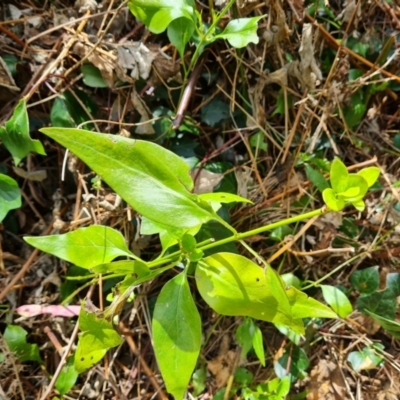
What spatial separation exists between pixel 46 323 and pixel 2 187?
0.34 m

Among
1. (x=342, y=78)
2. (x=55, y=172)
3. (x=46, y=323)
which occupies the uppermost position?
(x=342, y=78)

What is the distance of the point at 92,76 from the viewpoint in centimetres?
106

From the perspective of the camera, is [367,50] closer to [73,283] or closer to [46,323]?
[73,283]

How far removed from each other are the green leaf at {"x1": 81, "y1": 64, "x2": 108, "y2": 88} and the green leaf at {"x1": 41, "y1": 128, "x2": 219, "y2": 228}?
455 millimetres

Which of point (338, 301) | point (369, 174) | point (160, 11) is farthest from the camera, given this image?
point (338, 301)

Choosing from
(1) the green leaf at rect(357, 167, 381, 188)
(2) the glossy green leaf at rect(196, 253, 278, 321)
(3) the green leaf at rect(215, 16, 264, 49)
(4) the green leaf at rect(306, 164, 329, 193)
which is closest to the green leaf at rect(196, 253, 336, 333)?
(2) the glossy green leaf at rect(196, 253, 278, 321)

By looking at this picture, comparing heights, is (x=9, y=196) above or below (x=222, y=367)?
above

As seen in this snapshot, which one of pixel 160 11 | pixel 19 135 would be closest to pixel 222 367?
pixel 19 135

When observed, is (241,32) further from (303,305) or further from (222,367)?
(222,367)

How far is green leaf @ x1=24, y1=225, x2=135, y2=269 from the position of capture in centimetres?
78

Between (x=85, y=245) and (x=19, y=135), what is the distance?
13.8 inches

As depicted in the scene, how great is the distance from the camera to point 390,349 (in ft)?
3.62

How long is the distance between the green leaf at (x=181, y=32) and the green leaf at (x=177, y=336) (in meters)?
0.49

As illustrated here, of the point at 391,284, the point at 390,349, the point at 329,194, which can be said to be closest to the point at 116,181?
the point at 329,194
